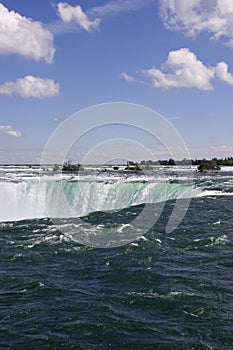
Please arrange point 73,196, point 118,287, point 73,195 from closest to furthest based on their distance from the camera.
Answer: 1. point 118,287
2. point 73,196
3. point 73,195

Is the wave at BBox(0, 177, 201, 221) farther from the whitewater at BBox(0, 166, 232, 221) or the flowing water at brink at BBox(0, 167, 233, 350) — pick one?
the flowing water at brink at BBox(0, 167, 233, 350)

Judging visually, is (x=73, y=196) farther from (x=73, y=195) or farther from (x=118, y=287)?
(x=118, y=287)

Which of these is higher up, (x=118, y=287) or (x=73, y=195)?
(x=73, y=195)

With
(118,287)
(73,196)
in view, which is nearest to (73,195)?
(73,196)

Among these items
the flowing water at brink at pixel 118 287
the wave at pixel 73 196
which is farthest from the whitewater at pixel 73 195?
the flowing water at brink at pixel 118 287

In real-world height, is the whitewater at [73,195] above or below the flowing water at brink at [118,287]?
above

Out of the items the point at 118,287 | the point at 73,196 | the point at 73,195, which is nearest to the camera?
the point at 118,287

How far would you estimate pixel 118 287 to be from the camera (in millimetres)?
11891

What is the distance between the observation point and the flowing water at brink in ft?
28.4

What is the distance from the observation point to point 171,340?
8383 mm

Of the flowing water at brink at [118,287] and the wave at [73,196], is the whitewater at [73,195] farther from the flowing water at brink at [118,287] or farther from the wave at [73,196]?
the flowing water at brink at [118,287]

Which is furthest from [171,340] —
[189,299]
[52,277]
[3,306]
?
[52,277]

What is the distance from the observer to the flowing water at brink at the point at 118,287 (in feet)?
28.4

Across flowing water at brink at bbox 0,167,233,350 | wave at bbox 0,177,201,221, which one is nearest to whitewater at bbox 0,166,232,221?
wave at bbox 0,177,201,221
